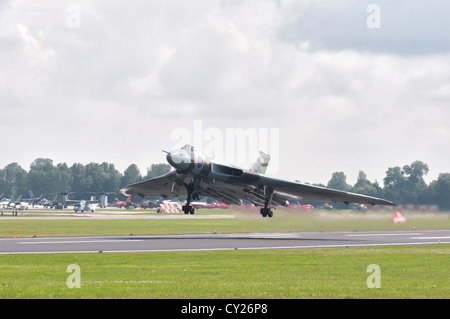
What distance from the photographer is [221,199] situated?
46.8 meters

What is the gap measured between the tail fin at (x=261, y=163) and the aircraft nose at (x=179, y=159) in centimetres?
1100

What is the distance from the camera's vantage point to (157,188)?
4969 centimetres

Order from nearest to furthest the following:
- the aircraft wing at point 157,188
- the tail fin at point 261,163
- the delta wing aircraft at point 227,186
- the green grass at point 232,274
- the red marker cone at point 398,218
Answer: the green grass at point 232,274 → the delta wing aircraft at point 227,186 → the aircraft wing at point 157,188 → the tail fin at point 261,163 → the red marker cone at point 398,218

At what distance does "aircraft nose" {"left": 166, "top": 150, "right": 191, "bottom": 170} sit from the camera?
3906cm

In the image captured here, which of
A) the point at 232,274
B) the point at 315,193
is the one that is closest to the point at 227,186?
the point at 315,193

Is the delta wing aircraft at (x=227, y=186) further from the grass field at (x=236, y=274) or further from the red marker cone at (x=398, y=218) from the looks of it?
the grass field at (x=236, y=274)

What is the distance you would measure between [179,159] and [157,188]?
35.9ft

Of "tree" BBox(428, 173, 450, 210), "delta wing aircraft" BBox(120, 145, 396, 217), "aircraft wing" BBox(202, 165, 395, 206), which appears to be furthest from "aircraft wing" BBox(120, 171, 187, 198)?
"tree" BBox(428, 173, 450, 210)

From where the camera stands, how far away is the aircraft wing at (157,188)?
4725 cm

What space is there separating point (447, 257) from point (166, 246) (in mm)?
15457

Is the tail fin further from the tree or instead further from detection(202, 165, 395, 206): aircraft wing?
the tree

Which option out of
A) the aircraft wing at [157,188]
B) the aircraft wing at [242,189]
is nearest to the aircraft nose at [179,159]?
the aircraft wing at [242,189]

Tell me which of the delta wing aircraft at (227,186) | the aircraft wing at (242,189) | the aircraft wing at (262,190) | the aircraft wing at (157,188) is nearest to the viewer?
the delta wing aircraft at (227,186)

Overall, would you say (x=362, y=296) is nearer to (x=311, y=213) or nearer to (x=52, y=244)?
(x=52, y=244)
